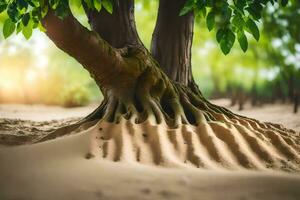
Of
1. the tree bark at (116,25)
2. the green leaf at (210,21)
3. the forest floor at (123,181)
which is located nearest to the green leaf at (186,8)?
the green leaf at (210,21)

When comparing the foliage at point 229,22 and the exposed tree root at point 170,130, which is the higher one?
the foliage at point 229,22

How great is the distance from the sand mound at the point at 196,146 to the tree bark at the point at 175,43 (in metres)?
1.46

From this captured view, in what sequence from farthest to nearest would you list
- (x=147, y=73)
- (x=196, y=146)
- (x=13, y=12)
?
(x=147, y=73), (x=196, y=146), (x=13, y=12)

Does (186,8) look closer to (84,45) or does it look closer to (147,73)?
(84,45)

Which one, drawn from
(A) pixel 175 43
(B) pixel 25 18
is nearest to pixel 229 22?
(B) pixel 25 18

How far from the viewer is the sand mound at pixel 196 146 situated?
364 centimetres

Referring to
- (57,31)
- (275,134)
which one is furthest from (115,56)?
(275,134)

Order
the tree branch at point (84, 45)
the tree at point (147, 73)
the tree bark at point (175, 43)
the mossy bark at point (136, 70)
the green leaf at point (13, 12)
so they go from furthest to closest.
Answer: the tree bark at point (175, 43) → the mossy bark at point (136, 70) → the tree at point (147, 73) → the tree branch at point (84, 45) → the green leaf at point (13, 12)

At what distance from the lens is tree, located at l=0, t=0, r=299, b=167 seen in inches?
155

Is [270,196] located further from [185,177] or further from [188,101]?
[188,101]

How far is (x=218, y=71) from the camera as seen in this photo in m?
17.2

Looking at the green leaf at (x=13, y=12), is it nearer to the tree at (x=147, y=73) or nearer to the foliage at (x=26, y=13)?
the foliage at (x=26, y=13)

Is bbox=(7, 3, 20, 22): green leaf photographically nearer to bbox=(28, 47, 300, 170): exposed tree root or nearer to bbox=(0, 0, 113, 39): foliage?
bbox=(0, 0, 113, 39): foliage

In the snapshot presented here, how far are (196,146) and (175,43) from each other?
7.55ft
